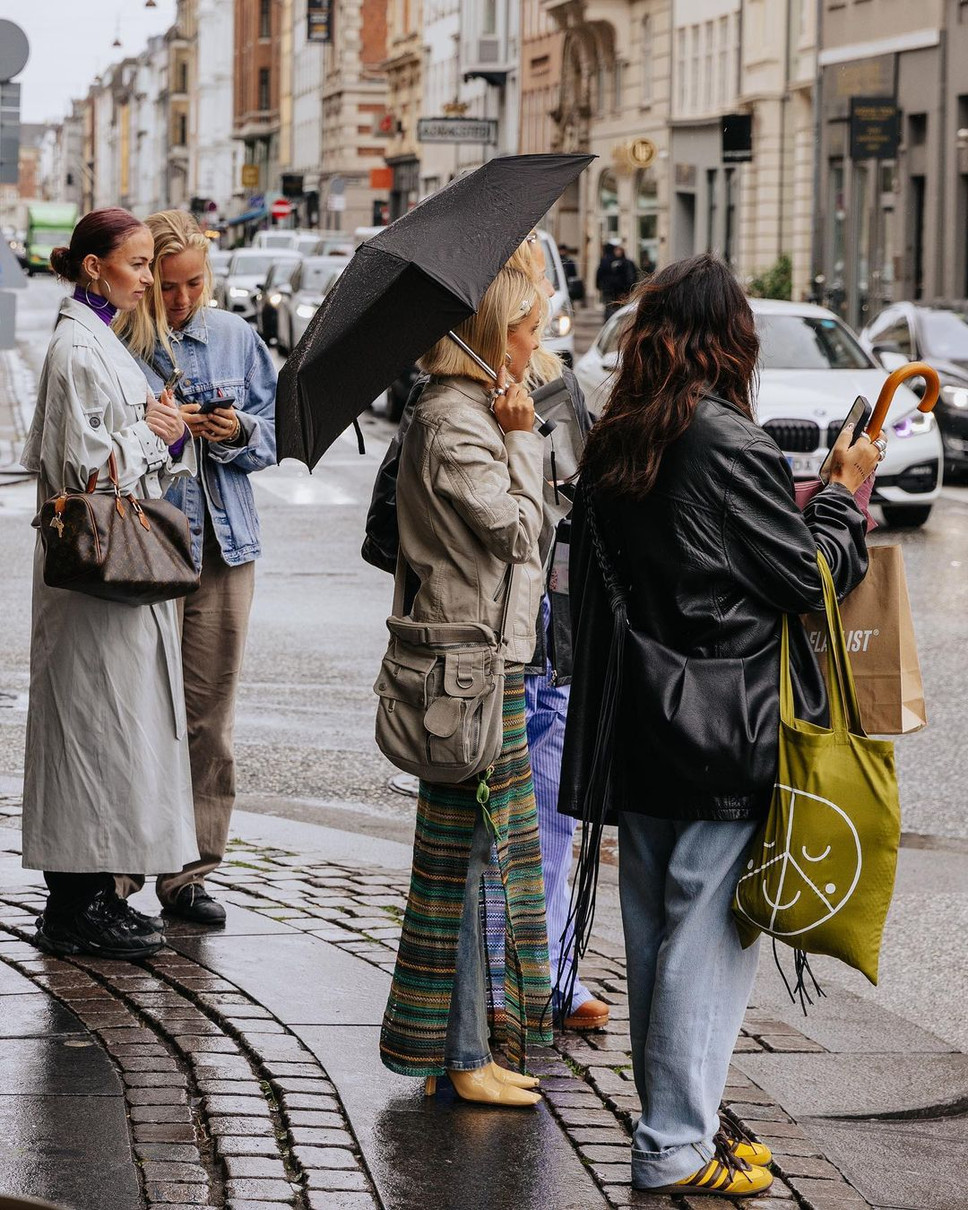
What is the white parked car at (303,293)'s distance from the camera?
3388cm

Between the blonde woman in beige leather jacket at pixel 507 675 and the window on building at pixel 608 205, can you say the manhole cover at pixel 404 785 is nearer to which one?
the blonde woman in beige leather jacket at pixel 507 675

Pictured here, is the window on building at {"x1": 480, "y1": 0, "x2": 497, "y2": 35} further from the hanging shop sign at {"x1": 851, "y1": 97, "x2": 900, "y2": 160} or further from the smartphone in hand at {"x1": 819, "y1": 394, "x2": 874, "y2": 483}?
the smartphone in hand at {"x1": 819, "y1": 394, "x2": 874, "y2": 483}

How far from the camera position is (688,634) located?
13.2 feet

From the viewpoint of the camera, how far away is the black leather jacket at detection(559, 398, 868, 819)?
3.91 m

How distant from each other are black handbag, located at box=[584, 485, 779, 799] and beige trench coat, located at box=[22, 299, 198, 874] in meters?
1.83

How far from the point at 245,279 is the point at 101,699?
140 ft

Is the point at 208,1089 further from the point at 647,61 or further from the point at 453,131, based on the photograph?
the point at 647,61

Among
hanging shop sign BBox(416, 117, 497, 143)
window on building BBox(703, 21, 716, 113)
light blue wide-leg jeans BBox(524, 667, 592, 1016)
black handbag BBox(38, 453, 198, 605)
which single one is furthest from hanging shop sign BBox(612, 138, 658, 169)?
light blue wide-leg jeans BBox(524, 667, 592, 1016)

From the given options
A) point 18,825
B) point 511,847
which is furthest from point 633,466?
point 18,825

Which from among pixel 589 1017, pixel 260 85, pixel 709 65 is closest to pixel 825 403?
pixel 589 1017

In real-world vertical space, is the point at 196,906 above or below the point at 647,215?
below

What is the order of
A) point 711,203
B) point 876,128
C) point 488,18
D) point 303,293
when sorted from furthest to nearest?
1. point 488,18
2. point 711,203
3. point 303,293
4. point 876,128

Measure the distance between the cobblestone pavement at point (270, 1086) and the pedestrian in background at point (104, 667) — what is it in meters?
0.32

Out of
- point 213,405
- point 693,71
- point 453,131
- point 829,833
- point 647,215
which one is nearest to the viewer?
point 829,833
